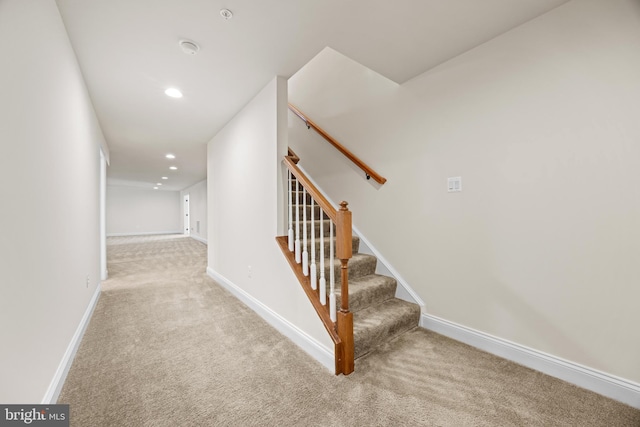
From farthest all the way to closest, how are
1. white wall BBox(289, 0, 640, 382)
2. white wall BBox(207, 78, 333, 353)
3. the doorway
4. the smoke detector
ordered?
the doorway < white wall BBox(207, 78, 333, 353) < the smoke detector < white wall BBox(289, 0, 640, 382)

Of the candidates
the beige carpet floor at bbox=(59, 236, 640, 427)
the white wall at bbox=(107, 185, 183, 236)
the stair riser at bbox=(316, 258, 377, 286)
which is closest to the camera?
the beige carpet floor at bbox=(59, 236, 640, 427)

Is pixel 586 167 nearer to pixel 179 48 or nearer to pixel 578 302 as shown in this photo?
pixel 578 302

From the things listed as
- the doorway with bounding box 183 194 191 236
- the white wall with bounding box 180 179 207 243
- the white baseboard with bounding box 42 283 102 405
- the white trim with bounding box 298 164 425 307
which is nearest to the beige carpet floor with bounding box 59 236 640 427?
the white baseboard with bounding box 42 283 102 405

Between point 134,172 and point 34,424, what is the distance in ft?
25.9

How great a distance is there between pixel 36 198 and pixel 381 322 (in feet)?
7.29

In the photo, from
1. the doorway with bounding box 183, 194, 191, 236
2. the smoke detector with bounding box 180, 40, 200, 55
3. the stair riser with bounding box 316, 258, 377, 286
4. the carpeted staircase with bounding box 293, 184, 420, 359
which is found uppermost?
the smoke detector with bounding box 180, 40, 200, 55

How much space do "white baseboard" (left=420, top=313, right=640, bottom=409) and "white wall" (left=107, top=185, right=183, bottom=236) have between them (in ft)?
42.7

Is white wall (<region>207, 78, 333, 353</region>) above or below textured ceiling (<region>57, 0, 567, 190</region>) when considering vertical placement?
below

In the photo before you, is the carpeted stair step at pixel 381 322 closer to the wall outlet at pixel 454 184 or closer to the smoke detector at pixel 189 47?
the wall outlet at pixel 454 184

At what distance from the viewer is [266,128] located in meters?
2.42

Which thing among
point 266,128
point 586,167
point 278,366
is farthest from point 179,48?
point 586,167

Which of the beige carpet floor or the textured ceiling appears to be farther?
the textured ceiling

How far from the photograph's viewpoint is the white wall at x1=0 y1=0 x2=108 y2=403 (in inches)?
38.0

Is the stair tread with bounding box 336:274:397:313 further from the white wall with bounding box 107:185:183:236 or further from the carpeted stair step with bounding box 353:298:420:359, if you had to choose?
the white wall with bounding box 107:185:183:236
